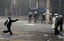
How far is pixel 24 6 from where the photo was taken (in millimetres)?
98188

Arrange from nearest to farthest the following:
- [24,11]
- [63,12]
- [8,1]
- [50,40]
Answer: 1. [50,40]
2. [63,12]
3. [8,1]
4. [24,11]

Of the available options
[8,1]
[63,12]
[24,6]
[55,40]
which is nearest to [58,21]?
[55,40]

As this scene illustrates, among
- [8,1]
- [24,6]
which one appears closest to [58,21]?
[8,1]

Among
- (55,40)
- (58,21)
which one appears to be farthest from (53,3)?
(55,40)

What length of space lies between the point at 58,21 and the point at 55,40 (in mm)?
5083

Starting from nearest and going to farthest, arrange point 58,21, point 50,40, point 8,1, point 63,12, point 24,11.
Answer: point 50,40, point 58,21, point 63,12, point 8,1, point 24,11

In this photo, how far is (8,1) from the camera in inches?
3588

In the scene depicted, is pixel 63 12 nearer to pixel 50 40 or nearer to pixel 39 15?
pixel 39 15

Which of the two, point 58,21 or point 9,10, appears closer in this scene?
point 58,21

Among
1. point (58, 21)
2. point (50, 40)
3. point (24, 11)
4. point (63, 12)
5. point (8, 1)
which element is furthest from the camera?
point (24, 11)

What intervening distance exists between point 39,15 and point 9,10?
140ft

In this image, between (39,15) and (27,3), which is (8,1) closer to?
(27,3)

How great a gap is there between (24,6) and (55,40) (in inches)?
3150

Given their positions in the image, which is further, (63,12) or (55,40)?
(63,12)
